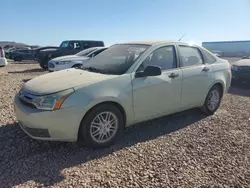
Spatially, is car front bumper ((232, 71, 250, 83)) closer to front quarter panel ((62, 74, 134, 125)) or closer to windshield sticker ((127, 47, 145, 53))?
windshield sticker ((127, 47, 145, 53))

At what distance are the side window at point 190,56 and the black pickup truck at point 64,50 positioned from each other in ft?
37.9

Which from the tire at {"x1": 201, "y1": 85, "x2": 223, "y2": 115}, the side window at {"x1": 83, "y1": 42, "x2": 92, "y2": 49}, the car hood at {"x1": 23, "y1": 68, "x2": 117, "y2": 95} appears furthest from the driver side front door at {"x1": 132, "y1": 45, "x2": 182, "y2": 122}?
the side window at {"x1": 83, "y1": 42, "x2": 92, "y2": 49}

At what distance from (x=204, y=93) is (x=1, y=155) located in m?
3.85

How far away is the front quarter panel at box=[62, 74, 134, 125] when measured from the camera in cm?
336

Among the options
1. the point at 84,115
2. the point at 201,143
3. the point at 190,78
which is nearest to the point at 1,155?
the point at 84,115

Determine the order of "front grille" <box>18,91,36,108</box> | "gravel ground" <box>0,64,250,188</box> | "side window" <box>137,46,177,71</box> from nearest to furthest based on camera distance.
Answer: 1. "gravel ground" <box>0,64,250,188</box>
2. "front grille" <box>18,91,36,108</box>
3. "side window" <box>137,46,177,71</box>

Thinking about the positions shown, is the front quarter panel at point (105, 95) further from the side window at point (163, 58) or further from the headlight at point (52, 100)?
the side window at point (163, 58)

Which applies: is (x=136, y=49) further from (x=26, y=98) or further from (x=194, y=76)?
(x=26, y=98)

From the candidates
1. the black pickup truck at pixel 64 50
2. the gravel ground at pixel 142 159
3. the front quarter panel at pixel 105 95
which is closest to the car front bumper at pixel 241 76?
the gravel ground at pixel 142 159

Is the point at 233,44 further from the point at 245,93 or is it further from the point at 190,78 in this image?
the point at 190,78

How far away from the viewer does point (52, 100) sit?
3316 mm

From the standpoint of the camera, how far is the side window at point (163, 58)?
13.8 feet

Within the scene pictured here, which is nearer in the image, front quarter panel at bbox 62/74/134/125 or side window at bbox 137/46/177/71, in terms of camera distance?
front quarter panel at bbox 62/74/134/125

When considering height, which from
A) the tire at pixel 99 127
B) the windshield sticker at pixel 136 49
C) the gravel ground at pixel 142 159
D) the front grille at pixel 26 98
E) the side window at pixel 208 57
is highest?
the windshield sticker at pixel 136 49
